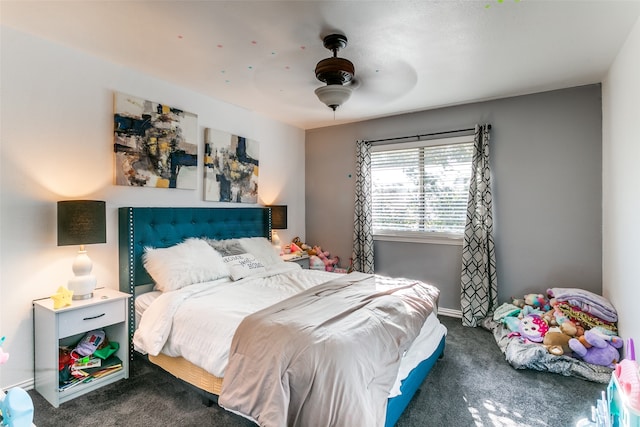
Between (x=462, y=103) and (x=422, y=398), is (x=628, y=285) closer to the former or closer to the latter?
(x=422, y=398)

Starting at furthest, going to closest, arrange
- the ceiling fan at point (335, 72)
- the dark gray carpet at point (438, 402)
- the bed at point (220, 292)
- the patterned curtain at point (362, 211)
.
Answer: the patterned curtain at point (362, 211) < the ceiling fan at point (335, 72) < the dark gray carpet at point (438, 402) < the bed at point (220, 292)

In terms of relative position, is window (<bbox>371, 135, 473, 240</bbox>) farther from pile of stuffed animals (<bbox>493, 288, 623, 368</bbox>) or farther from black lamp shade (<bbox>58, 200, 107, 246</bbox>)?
black lamp shade (<bbox>58, 200, 107, 246</bbox>)

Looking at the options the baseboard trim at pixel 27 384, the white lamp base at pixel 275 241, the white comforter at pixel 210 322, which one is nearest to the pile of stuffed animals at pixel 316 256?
the white lamp base at pixel 275 241

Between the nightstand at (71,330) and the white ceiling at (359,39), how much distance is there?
1.81m

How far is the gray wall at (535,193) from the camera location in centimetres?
308

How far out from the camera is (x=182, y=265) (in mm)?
2600

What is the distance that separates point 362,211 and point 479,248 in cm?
143

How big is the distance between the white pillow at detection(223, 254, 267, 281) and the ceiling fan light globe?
5.21 ft

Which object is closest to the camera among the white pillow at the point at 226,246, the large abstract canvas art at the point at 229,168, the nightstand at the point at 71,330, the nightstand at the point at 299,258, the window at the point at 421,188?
the nightstand at the point at 71,330

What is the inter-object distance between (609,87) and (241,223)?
3652 millimetres

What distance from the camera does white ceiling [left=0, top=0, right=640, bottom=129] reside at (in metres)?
1.91

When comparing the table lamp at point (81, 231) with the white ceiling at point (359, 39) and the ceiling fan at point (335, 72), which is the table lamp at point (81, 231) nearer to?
the white ceiling at point (359, 39)

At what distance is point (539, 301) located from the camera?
3.11 meters

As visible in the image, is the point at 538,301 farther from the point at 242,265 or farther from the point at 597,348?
the point at 242,265
